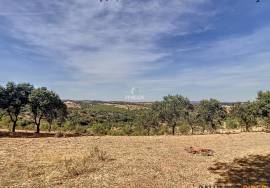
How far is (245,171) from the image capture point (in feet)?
48.7

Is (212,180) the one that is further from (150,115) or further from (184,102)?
(150,115)

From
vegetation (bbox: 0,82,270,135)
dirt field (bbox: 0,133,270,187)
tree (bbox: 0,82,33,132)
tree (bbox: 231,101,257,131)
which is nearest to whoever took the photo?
dirt field (bbox: 0,133,270,187)

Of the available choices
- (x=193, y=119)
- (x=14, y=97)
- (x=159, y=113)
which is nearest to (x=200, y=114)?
(x=193, y=119)

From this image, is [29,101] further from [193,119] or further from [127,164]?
[127,164]

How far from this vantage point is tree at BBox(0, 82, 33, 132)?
39.4 m

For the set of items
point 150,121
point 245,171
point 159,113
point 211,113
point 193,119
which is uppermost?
point 211,113

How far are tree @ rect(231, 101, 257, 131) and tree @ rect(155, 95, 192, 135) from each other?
922 centimetres

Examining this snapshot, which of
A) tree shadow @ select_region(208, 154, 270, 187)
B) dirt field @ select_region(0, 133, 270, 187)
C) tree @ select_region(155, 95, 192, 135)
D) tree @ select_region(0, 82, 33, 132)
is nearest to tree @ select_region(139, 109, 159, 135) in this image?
tree @ select_region(155, 95, 192, 135)

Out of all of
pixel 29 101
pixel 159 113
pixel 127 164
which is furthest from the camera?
pixel 159 113

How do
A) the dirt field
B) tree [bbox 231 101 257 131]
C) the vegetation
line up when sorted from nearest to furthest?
the dirt field < the vegetation < tree [bbox 231 101 257 131]

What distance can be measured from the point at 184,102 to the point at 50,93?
20.1m

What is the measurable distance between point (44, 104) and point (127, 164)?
1158 inches

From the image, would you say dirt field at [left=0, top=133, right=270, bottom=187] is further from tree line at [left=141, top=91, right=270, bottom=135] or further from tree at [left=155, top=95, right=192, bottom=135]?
tree at [left=155, top=95, right=192, bottom=135]

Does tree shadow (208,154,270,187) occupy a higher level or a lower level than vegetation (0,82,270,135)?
lower
